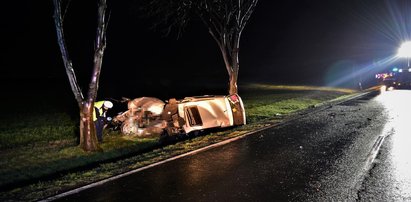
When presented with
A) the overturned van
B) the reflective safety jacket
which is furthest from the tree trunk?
the overturned van

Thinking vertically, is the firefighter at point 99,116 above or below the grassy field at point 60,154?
above

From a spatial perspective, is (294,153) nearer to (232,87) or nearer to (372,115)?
(372,115)

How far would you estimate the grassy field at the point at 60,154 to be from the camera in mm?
8233

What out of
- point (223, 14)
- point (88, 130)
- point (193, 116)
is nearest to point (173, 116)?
point (193, 116)

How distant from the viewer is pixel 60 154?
11039mm

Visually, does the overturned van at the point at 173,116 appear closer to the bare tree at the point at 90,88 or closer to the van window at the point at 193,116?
the van window at the point at 193,116

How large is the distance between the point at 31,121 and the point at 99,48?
6972 mm

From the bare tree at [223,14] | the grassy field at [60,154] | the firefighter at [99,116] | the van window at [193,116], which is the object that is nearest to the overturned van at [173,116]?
the van window at [193,116]

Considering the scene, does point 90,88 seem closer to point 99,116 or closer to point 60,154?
point 99,116

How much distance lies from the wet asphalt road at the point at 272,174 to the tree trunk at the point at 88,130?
305 cm

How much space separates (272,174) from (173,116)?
6.07 m

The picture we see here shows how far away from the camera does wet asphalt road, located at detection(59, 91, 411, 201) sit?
6.90 meters

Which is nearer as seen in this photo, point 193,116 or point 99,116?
point 99,116

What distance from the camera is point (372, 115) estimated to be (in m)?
17.4
